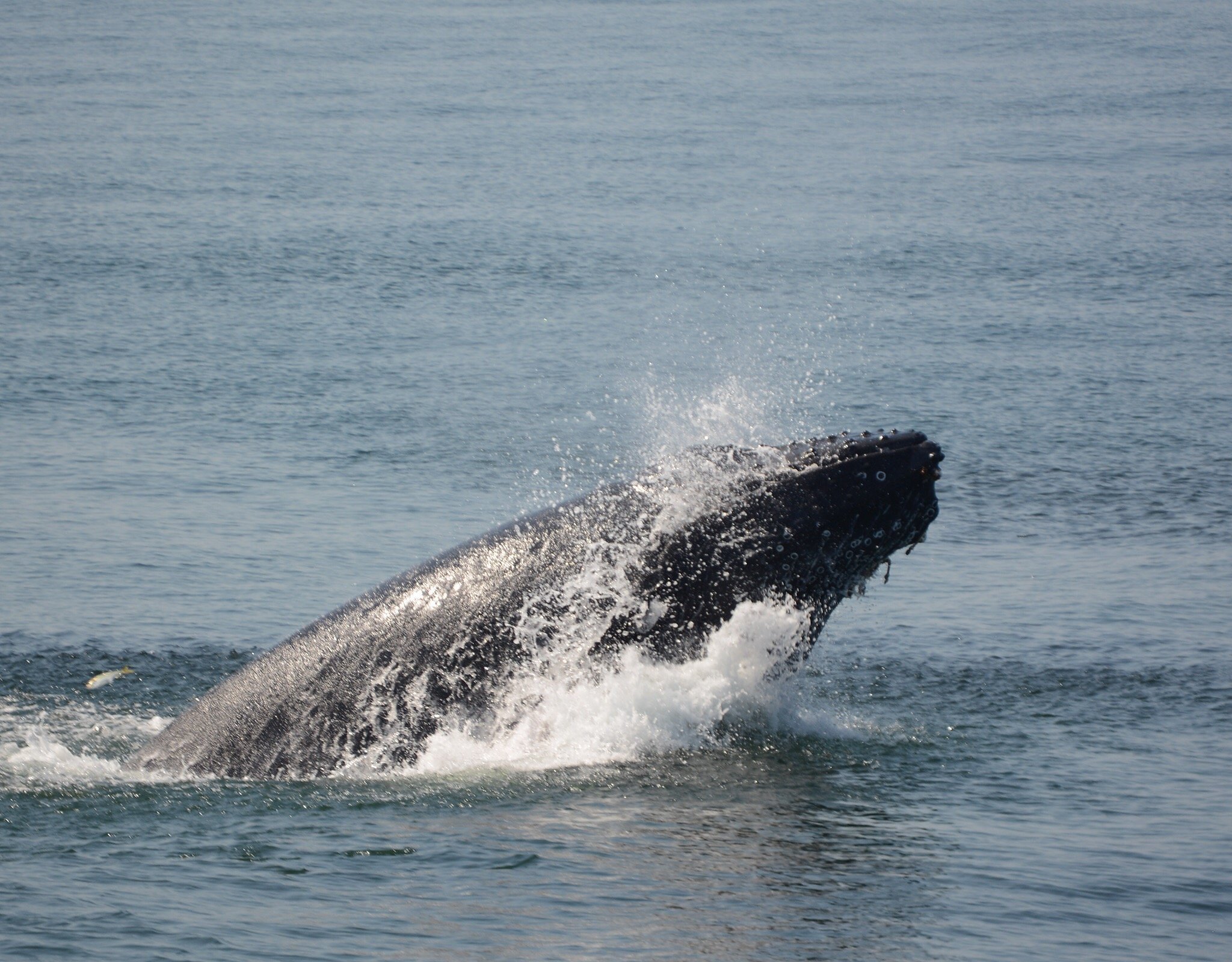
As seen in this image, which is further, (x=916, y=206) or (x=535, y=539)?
(x=916, y=206)

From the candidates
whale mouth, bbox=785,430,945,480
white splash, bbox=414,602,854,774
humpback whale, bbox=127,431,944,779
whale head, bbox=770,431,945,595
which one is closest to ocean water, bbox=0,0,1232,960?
→ white splash, bbox=414,602,854,774

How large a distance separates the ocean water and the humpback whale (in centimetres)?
24

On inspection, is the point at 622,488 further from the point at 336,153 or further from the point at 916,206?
the point at 336,153

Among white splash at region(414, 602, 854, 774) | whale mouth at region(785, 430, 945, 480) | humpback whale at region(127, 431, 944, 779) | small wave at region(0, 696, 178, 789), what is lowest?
small wave at region(0, 696, 178, 789)

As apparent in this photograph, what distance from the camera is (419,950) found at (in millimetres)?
7875

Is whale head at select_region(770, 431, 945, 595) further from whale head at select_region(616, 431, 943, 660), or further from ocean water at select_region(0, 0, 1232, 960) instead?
ocean water at select_region(0, 0, 1232, 960)

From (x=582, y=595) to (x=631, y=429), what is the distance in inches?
458

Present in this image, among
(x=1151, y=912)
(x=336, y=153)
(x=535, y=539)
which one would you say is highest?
(x=336, y=153)

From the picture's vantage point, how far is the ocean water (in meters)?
8.93

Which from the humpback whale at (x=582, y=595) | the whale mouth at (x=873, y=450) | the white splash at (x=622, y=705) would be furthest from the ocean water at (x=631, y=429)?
the whale mouth at (x=873, y=450)

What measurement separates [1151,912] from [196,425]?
14698 millimetres

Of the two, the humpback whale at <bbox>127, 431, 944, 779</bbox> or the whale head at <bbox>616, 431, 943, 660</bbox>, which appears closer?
the whale head at <bbox>616, 431, 943, 660</bbox>

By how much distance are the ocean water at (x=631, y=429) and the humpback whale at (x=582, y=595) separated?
0.79 ft

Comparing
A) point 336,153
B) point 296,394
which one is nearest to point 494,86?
point 336,153
